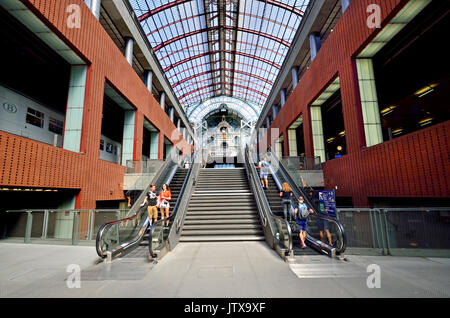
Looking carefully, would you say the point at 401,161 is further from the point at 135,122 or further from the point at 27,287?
the point at 135,122

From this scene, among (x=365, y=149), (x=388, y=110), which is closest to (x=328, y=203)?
(x=365, y=149)

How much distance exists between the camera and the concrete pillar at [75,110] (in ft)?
32.5

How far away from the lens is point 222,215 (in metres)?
8.48

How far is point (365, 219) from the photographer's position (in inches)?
252

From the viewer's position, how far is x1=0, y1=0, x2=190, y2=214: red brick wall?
708cm

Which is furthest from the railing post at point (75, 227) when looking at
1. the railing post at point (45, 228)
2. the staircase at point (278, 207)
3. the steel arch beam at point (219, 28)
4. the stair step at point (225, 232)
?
the steel arch beam at point (219, 28)

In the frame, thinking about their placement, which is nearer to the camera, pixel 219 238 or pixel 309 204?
pixel 219 238

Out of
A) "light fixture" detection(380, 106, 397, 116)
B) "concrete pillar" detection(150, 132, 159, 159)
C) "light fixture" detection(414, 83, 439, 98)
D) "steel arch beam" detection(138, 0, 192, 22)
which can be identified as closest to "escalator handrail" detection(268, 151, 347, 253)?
"light fixture" detection(414, 83, 439, 98)

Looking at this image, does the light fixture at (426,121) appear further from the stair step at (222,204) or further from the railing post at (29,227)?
the railing post at (29,227)

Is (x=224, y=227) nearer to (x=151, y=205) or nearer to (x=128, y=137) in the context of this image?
(x=151, y=205)

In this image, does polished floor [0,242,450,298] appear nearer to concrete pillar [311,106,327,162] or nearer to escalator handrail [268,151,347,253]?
escalator handrail [268,151,347,253]

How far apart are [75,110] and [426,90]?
18.8 meters
